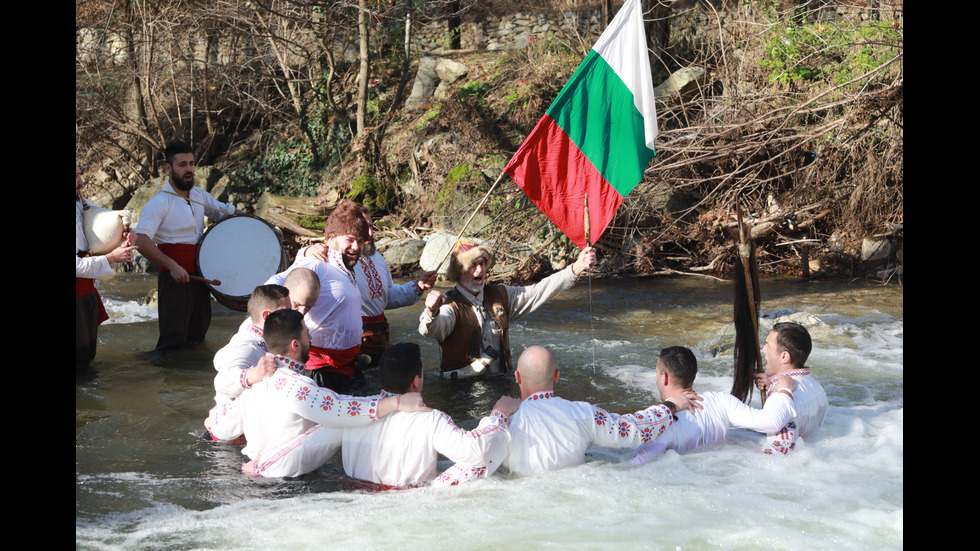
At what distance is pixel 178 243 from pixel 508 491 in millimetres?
4265

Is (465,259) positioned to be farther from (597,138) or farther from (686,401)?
(686,401)

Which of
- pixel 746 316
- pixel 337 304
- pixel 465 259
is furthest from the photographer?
pixel 465 259

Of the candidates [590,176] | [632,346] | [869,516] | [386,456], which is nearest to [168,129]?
[632,346]

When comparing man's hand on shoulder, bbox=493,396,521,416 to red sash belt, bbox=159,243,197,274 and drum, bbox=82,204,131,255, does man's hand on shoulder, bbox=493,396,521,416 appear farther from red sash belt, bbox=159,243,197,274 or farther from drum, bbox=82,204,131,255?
red sash belt, bbox=159,243,197,274

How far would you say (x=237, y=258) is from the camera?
7.25 meters

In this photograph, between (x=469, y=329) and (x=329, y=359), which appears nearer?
(x=329, y=359)

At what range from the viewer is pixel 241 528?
3.87m

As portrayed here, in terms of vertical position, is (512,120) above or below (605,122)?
above

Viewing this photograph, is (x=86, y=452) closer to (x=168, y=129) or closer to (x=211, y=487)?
(x=211, y=487)

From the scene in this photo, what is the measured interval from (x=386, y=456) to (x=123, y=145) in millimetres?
16014

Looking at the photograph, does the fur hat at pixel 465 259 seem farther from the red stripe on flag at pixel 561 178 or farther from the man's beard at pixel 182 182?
the man's beard at pixel 182 182

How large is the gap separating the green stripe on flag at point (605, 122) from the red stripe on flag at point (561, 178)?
58 millimetres

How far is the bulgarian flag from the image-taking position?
5.68 meters

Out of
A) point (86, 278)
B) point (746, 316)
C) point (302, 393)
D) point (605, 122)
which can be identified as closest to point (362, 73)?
point (86, 278)
